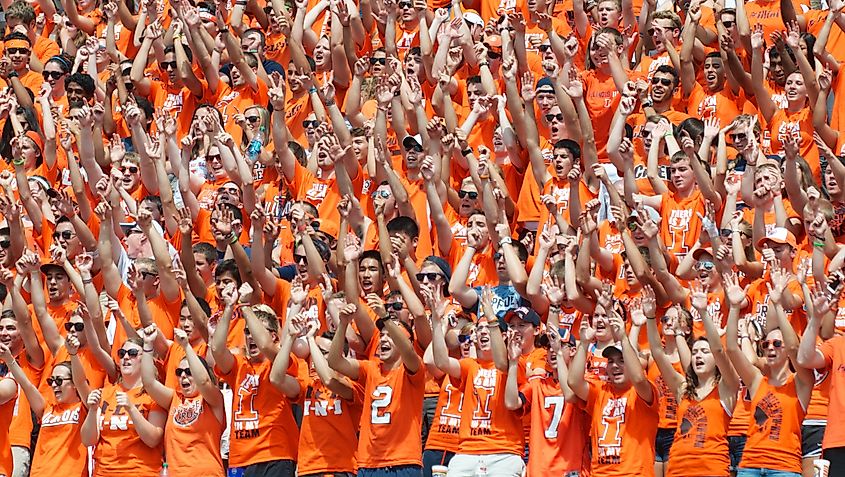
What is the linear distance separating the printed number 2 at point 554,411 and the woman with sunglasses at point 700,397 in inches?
24.2

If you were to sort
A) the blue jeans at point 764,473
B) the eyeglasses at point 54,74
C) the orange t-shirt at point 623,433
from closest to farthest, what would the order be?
the blue jeans at point 764,473
the orange t-shirt at point 623,433
the eyeglasses at point 54,74

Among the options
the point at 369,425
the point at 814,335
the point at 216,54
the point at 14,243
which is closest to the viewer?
the point at 814,335

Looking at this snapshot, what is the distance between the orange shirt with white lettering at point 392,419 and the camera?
1099 centimetres

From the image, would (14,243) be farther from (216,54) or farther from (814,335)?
(814,335)

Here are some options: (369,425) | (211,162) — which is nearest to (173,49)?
(211,162)

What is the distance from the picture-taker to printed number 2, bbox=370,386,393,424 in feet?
36.2

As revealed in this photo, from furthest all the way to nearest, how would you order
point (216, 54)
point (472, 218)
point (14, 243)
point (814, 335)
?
point (216, 54) < point (14, 243) < point (472, 218) < point (814, 335)

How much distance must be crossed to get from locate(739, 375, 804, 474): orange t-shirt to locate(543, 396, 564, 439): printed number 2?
1.12 meters

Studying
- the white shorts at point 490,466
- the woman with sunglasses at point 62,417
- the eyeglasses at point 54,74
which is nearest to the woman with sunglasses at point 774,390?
the white shorts at point 490,466

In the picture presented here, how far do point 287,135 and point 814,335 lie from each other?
16.7 feet

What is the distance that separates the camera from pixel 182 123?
15.3 metres

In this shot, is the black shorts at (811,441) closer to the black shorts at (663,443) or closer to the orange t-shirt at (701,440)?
the orange t-shirt at (701,440)

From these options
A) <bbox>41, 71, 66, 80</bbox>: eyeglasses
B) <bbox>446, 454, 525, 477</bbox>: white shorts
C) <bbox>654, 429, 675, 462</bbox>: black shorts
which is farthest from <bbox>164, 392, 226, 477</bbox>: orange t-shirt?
<bbox>41, 71, 66, 80</bbox>: eyeglasses

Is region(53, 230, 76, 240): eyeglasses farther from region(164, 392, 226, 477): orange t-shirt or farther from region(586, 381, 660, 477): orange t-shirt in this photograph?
region(586, 381, 660, 477): orange t-shirt
